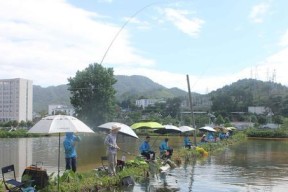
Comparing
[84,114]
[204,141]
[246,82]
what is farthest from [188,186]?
[246,82]

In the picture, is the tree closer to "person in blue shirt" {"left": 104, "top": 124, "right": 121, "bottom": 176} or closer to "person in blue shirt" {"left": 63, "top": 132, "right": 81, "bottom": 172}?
"person in blue shirt" {"left": 104, "top": 124, "right": 121, "bottom": 176}

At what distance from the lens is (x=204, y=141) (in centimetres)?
3509

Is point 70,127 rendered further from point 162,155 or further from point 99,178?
point 162,155

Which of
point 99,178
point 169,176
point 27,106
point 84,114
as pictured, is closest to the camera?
point 99,178

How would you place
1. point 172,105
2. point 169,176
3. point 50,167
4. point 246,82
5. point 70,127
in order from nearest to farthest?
point 70,127 → point 169,176 → point 50,167 → point 172,105 → point 246,82

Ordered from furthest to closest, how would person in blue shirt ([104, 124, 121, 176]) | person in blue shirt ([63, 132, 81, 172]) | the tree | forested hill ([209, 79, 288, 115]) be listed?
forested hill ([209, 79, 288, 115])
the tree
person in blue shirt ([104, 124, 121, 176])
person in blue shirt ([63, 132, 81, 172])

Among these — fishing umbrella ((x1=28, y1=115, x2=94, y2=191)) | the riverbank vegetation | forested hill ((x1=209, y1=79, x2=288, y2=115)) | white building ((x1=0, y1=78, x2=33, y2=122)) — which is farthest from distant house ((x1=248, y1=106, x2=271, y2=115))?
fishing umbrella ((x1=28, y1=115, x2=94, y2=191))

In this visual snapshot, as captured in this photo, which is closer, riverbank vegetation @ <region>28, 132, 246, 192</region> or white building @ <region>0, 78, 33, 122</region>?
riverbank vegetation @ <region>28, 132, 246, 192</region>

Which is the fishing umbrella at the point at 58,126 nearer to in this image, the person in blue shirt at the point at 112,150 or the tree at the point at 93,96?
the person in blue shirt at the point at 112,150

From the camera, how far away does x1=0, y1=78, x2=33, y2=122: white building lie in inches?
6171

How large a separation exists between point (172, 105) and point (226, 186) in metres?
127

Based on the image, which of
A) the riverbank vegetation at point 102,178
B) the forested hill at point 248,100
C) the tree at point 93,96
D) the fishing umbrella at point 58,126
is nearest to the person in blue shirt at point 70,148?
the riverbank vegetation at point 102,178

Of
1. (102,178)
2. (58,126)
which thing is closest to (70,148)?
(102,178)

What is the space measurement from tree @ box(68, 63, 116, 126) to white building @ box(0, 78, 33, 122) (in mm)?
84457
